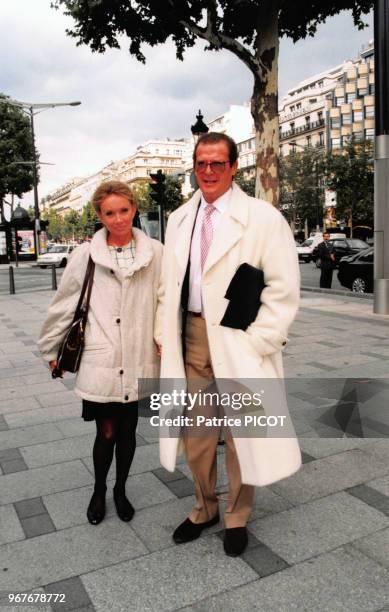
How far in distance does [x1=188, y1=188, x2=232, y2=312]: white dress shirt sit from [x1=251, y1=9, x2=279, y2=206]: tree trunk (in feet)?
24.8

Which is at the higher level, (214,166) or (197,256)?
(214,166)

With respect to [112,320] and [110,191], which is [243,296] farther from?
[110,191]

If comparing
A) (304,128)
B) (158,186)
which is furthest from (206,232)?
(304,128)

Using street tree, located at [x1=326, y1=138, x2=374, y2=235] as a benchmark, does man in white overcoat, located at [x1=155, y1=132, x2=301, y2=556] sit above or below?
below

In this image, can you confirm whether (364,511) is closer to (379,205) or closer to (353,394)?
(353,394)

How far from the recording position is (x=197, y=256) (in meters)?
2.56

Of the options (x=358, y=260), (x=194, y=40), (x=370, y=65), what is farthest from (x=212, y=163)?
(x=370, y=65)

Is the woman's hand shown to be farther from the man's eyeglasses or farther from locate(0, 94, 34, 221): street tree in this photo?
locate(0, 94, 34, 221): street tree

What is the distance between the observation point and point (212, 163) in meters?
2.49

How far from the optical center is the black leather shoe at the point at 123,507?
295cm

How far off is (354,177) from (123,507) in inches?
1489

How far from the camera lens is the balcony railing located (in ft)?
220

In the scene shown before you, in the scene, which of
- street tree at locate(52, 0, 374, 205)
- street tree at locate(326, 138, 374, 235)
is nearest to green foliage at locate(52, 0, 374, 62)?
street tree at locate(52, 0, 374, 205)

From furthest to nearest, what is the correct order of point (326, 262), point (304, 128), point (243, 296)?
1. point (304, 128)
2. point (326, 262)
3. point (243, 296)
